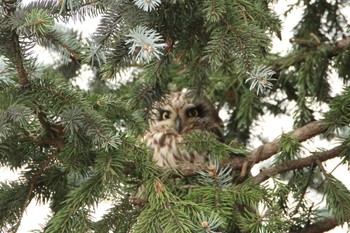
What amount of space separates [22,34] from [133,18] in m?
0.31

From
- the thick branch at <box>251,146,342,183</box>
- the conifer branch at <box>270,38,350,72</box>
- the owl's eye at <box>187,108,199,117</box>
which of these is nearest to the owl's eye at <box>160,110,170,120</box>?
the owl's eye at <box>187,108,199,117</box>

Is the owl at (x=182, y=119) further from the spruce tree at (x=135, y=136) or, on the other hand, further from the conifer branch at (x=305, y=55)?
the spruce tree at (x=135, y=136)

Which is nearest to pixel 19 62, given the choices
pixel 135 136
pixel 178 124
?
pixel 135 136

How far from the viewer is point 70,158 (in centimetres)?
191

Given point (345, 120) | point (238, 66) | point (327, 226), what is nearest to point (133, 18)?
point (238, 66)

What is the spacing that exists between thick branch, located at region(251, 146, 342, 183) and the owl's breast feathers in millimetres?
1000

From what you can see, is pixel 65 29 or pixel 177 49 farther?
pixel 65 29

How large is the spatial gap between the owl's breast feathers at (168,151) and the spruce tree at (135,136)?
88cm

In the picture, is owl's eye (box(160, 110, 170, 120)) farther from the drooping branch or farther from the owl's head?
the drooping branch

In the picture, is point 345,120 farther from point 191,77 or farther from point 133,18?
point 133,18

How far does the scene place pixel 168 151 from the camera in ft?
11.2

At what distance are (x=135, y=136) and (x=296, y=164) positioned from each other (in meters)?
0.52

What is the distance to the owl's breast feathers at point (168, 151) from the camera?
3.30m

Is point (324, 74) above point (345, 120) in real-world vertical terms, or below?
above
